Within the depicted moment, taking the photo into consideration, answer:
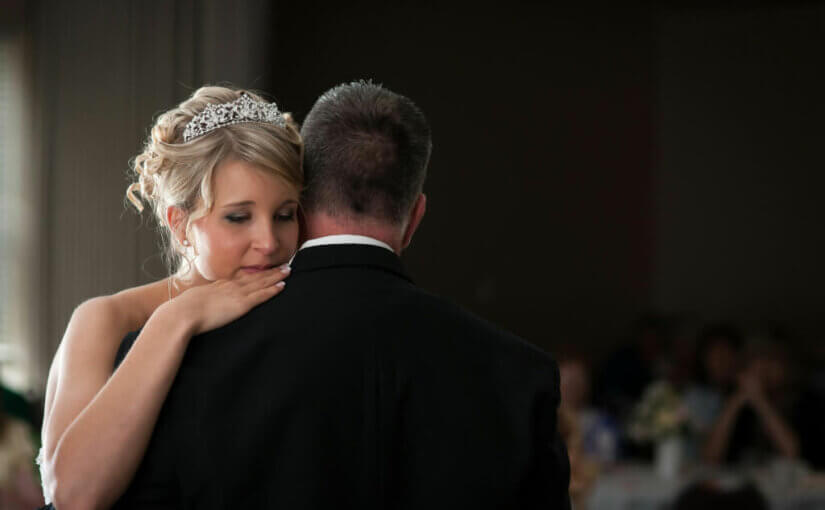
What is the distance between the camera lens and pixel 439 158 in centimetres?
747

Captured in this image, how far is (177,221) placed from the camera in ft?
5.81

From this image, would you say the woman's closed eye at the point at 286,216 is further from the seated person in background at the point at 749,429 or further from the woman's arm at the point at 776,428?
the woman's arm at the point at 776,428

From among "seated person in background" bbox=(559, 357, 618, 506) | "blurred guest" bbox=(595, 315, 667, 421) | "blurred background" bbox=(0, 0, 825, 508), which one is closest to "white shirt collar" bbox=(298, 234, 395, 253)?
"blurred background" bbox=(0, 0, 825, 508)

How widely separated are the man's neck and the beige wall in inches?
108

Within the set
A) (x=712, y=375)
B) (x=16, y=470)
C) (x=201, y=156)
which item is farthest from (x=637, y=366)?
(x=201, y=156)

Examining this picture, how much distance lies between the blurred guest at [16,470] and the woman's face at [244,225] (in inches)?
83.7

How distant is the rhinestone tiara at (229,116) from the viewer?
5.68 feet

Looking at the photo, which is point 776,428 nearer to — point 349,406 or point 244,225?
point 244,225

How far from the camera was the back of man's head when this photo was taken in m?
1.42

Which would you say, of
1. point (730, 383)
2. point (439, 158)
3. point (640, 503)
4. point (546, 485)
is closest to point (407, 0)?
point (439, 158)

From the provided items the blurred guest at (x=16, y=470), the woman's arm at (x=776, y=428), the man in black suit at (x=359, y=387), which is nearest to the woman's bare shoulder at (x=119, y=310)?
the man in black suit at (x=359, y=387)

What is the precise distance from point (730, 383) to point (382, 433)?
4984 millimetres

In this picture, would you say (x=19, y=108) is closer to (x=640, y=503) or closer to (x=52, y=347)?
(x=52, y=347)

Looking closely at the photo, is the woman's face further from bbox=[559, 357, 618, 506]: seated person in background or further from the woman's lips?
bbox=[559, 357, 618, 506]: seated person in background
